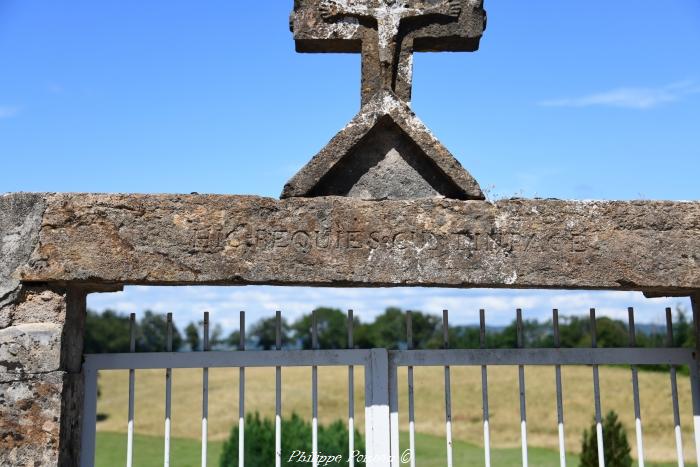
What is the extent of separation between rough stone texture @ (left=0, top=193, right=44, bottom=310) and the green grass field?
7.58 meters

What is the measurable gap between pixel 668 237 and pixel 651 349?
80 cm

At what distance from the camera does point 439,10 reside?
146 inches

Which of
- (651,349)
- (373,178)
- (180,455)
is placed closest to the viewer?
(373,178)

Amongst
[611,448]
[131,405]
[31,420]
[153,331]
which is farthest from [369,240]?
[153,331]

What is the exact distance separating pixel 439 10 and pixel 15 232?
2606mm

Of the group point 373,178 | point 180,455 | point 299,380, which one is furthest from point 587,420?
point 373,178

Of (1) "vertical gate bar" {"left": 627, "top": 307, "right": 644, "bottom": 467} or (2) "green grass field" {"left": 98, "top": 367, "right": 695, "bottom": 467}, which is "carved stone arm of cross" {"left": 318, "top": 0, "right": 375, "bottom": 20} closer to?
(1) "vertical gate bar" {"left": 627, "top": 307, "right": 644, "bottom": 467}

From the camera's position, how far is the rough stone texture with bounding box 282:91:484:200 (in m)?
3.53

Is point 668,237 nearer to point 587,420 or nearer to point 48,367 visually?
point 48,367

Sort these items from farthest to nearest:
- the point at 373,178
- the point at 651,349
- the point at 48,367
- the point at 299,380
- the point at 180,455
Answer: the point at 299,380, the point at 180,455, the point at 651,349, the point at 373,178, the point at 48,367

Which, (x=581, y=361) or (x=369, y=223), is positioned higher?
(x=369, y=223)

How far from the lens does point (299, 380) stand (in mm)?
24969

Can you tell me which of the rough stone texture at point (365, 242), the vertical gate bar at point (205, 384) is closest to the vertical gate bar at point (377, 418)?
the rough stone texture at point (365, 242)

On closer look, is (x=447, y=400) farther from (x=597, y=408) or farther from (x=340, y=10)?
(x=340, y=10)
